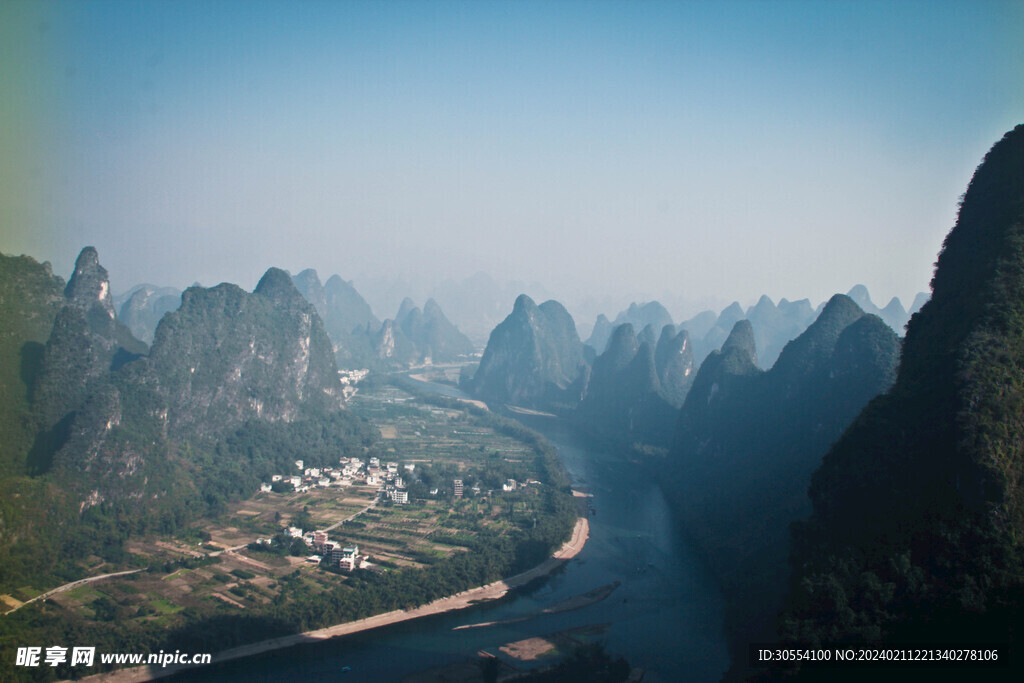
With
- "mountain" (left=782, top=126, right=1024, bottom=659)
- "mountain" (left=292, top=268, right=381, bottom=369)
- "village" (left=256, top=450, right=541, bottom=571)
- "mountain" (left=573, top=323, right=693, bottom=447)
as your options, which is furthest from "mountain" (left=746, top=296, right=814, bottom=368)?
"mountain" (left=782, top=126, right=1024, bottom=659)

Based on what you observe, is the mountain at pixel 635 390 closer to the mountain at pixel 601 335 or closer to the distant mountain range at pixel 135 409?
the distant mountain range at pixel 135 409

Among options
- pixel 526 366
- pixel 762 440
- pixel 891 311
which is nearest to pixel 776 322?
pixel 891 311

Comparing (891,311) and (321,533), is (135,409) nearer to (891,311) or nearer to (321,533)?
(321,533)

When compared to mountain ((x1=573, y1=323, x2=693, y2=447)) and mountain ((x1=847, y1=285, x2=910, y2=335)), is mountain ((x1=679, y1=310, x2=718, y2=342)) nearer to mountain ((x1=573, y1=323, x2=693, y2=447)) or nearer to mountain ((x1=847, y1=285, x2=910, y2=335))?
mountain ((x1=847, y1=285, x2=910, y2=335))

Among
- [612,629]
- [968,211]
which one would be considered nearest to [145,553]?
[612,629]

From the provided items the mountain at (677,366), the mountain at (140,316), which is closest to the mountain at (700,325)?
the mountain at (677,366)

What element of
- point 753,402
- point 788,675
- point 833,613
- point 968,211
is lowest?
point 788,675

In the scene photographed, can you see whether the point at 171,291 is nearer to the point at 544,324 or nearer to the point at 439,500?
the point at 544,324

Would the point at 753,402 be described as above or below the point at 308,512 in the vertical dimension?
above
